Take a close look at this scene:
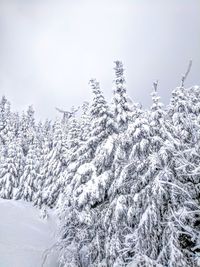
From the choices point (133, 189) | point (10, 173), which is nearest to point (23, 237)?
point (133, 189)

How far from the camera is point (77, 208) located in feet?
62.9

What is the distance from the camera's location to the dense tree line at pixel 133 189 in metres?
12.2

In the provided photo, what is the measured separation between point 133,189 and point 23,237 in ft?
45.4

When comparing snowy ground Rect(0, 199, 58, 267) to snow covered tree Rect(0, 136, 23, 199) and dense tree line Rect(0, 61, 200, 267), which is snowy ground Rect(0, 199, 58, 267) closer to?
dense tree line Rect(0, 61, 200, 267)

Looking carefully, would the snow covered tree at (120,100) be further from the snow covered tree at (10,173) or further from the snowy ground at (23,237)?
the snow covered tree at (10,173)

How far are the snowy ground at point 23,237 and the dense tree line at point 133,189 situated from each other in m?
3.25

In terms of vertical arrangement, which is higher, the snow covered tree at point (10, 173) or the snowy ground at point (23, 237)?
the snow covered tree at point (10, 173)

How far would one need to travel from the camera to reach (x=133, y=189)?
46.6 feet

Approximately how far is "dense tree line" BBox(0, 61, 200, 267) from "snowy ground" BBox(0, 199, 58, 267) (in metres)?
3.25

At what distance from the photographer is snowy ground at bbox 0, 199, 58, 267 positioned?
20.4m

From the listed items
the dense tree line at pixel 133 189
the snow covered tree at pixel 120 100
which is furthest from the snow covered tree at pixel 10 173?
the snow covered tree at pixel 120 100

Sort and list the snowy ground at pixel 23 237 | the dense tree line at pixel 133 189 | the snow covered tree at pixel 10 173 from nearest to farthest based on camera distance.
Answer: the dense tree line at pixel 133 189
the snowy ground at pixel 23 237
the snow covered tree at pixel 10 173

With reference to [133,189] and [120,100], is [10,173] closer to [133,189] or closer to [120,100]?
[120,100]

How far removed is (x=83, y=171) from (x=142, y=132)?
204 inches
